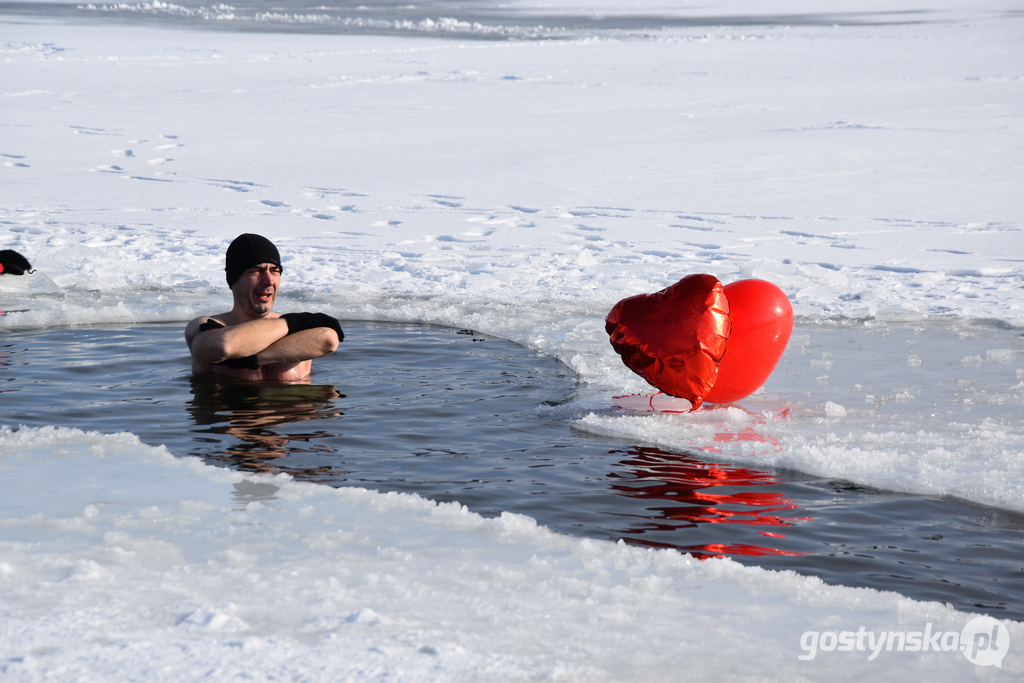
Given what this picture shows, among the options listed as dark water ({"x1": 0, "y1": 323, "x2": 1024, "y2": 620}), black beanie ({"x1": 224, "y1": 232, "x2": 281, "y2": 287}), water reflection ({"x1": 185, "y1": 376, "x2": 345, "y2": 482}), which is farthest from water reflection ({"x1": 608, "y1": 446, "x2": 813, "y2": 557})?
black beanie ({"x1": 224, "y1": 232, "x2": 281, "y2": 287})

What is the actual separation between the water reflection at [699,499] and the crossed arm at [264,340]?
2081 millimetres

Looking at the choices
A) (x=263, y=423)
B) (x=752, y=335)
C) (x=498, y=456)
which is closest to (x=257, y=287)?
(x=263, y=423)

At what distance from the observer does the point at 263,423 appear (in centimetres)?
524

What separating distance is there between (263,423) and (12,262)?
4325 mm

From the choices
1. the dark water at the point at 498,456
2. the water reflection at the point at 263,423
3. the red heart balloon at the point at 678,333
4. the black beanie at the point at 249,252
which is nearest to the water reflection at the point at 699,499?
the dark water at the point at 498,456

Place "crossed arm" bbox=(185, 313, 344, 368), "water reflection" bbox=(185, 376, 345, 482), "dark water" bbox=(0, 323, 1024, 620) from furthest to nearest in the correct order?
"crossed arm" bbox=(185, 313, 344, 368)
"water reflection" bbox=(185, 376, 345, 482)
"dark water" bbox=(0, 323, 1024, 620)

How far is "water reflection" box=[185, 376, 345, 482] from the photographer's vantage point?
4.52 metres

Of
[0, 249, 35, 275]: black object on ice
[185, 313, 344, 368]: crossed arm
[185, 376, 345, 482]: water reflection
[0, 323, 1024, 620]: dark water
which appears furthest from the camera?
[0, 249, 35, 275]: black object on ice

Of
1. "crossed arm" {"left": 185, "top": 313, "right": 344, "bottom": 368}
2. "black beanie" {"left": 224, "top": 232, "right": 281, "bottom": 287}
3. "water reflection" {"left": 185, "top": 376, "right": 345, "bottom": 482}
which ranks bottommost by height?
"water reflection" {"left": 185, "top": 376, "right": 345, "bottom": 482}

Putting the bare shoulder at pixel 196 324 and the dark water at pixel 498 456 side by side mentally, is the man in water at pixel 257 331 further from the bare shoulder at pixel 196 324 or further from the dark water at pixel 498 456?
the dark water at pixel 498 456

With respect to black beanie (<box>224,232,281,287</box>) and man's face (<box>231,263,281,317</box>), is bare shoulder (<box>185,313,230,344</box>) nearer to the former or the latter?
man's face (<box>231,263,281,317</box>)

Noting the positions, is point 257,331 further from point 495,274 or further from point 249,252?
point 495,274

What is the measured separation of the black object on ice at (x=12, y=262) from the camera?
8.38m

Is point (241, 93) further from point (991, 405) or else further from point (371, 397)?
point (991, 405)
